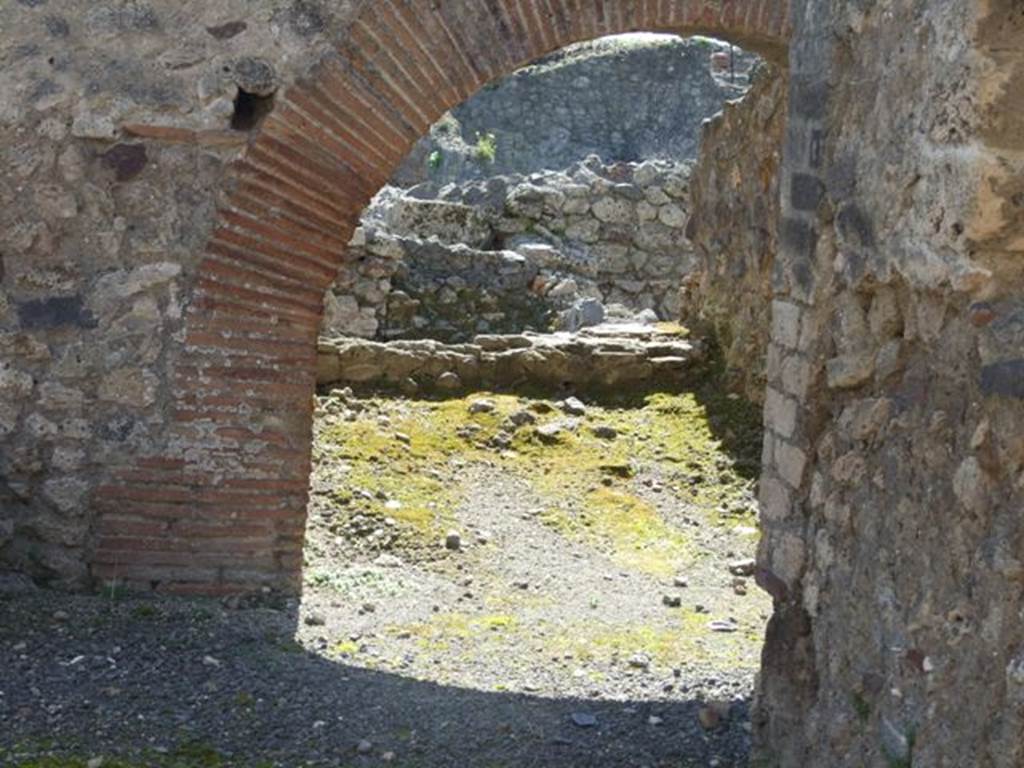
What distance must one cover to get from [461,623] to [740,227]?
12.8 feet

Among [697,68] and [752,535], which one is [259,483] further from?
[697,68]

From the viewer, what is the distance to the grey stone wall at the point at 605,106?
2309 centimetres

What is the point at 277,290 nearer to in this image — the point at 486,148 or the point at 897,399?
the point at 897,399

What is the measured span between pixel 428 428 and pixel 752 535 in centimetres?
183

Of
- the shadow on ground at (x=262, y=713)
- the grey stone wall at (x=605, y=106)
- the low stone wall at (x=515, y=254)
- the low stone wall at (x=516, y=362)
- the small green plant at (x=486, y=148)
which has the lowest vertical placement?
the shadow on ground at (x=262, y=713)

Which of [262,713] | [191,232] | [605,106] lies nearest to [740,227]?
[191,232]

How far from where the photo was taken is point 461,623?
5562mm

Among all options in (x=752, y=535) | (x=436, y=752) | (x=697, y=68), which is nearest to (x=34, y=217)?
(x=436, y=752)

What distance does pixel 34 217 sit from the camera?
5309mm

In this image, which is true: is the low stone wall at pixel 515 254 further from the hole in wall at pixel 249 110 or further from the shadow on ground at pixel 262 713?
the shadow on ground at pixel 262 713

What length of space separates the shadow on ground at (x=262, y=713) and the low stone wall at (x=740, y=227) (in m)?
3.59

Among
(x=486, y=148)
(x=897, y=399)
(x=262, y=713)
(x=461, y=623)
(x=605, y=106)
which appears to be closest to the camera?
(x=897, y=399)

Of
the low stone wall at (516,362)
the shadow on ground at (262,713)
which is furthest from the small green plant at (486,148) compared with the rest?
the shadow on ground at (262,713)

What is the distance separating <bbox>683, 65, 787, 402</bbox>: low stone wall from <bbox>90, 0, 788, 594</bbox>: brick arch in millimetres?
2555
